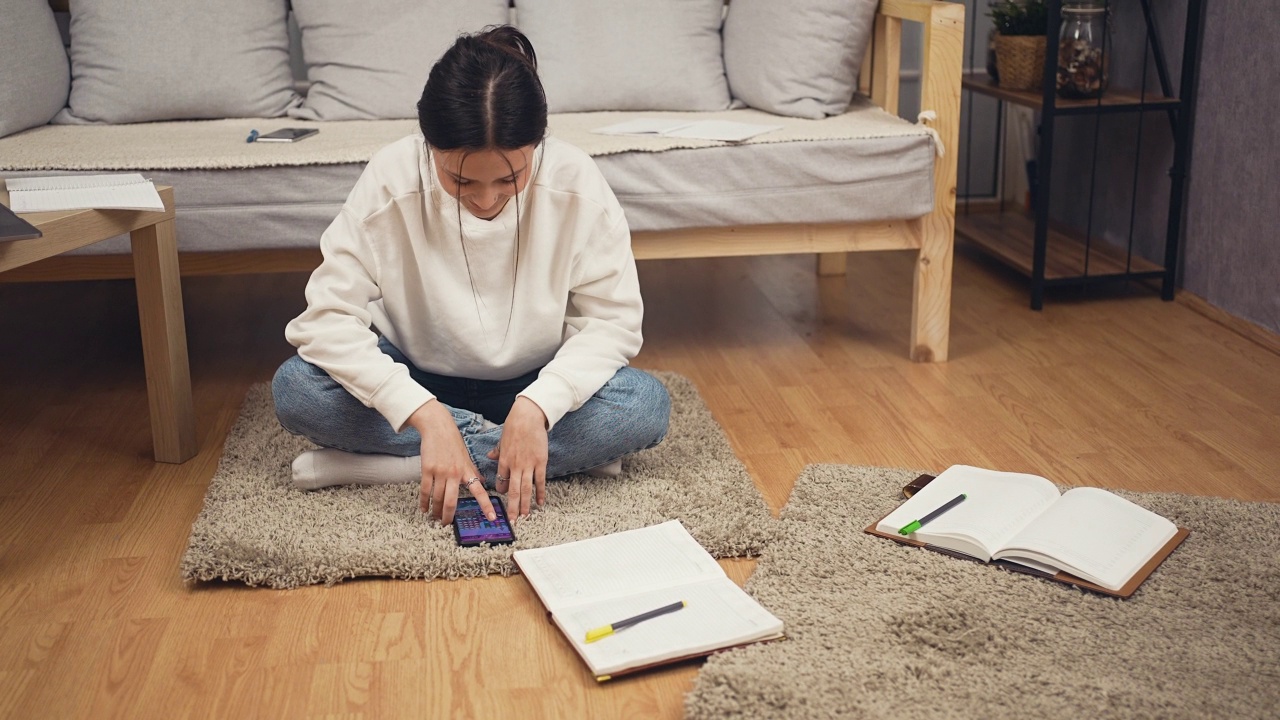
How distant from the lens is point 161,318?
1.78 meters

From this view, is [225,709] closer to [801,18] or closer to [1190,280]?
[801,18]

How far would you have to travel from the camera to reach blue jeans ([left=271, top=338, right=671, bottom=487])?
5.25ft

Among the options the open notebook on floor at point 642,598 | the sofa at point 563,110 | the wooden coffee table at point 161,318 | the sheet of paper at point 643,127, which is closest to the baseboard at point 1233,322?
the sofa at point 563,110

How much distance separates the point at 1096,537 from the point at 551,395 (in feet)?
2.34

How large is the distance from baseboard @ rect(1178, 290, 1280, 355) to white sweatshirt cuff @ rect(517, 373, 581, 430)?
1549 millimetres

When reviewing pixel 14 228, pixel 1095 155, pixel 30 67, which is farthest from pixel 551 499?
pixel 1095 155

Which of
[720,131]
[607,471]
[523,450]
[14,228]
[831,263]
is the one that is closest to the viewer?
[14,228]

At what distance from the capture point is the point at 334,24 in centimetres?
260

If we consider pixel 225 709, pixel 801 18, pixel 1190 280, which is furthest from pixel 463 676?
pixel 1190 280

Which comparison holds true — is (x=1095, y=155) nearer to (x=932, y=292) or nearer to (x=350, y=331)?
(x=932, y=292)

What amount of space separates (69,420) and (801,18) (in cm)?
163

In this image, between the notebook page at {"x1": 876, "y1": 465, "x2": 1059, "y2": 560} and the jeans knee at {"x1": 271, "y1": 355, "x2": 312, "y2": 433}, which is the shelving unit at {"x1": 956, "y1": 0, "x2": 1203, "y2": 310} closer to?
the notebook page at {"x1": 876, "y1": 465, "x2": 1059, "y2": 560}

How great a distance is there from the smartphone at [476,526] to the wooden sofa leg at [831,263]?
5.01 ft

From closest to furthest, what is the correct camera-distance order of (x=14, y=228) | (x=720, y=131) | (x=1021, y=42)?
(x=14, y=228)
(x=720, y=131)
(x=1021, y=42)
